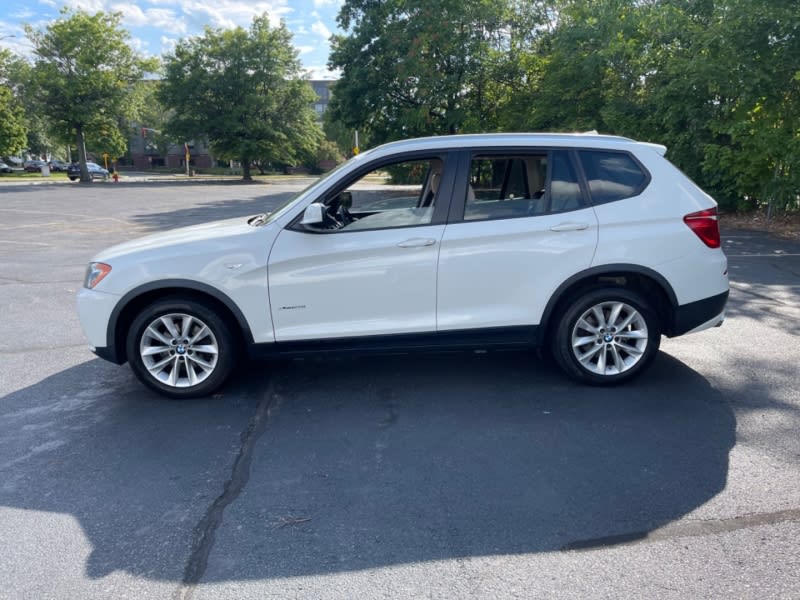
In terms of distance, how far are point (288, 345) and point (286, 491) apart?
1453 millimetres

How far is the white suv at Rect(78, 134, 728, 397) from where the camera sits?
15.5 feet

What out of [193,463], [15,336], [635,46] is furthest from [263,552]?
[635,46]

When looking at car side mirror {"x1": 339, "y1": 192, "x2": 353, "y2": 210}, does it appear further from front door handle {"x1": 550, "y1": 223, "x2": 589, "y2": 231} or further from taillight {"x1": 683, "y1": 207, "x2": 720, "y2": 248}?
taillight {"x1": 683, "y1": 207, "x2": 720, "y2": 248}

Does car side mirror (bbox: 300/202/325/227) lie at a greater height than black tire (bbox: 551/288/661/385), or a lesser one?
greater

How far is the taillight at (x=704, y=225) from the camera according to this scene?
16.0 feet

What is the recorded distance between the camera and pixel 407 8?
2712 centimetres

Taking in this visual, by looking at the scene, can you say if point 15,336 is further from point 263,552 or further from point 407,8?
point 407,8

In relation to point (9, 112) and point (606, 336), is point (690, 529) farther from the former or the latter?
point (9, 112)

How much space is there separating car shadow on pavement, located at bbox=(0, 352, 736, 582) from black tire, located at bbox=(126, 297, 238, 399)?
0.54 ft

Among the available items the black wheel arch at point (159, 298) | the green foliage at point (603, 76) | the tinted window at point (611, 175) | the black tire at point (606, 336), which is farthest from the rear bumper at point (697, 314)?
the green foliage at point (603, 76)

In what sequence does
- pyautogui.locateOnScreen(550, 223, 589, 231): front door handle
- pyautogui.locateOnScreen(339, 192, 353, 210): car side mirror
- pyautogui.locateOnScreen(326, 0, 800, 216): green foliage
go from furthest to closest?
pyautogui.locateOnScreen(326, 0, 800, 216): green foliage, pyautogui.locateOnScreen(339, 192, 353, 210): car side mirror, pyautogui.locateOnScreen(550, 223, 589, 231): front door handle

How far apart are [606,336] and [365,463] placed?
219 cm

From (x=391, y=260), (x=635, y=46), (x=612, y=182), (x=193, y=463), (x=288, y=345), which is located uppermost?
(x=635, y=46)

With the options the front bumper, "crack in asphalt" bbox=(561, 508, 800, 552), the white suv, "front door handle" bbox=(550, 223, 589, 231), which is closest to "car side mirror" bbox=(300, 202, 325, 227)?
the white suv
